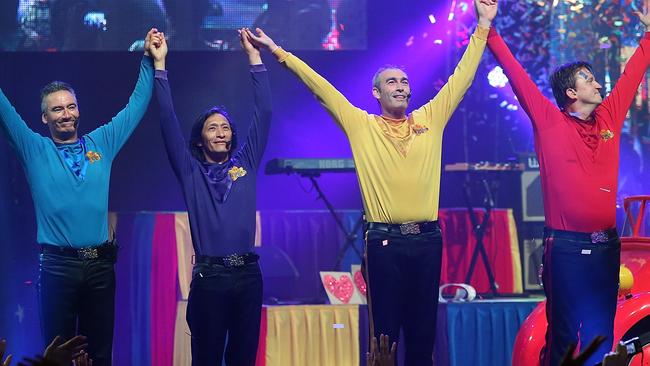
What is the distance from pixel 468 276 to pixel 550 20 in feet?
8.46

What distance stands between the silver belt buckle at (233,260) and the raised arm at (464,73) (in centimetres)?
119

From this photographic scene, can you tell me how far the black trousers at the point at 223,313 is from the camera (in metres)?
4.27

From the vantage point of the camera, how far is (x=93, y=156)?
4.46 m

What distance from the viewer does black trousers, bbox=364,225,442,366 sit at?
14.4 feet

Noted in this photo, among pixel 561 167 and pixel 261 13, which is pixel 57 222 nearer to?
pixel 561 167

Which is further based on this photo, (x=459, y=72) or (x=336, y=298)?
(x=336, y=298)

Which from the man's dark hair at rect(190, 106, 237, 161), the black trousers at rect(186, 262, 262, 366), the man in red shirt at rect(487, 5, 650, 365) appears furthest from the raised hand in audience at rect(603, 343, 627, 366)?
the man's dark hair at rect(190, 106, 237, 161)

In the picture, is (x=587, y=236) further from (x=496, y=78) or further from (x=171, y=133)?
(x=496, y=78)

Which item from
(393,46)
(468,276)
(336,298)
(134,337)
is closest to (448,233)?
(468,276)

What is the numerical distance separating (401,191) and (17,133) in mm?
1886

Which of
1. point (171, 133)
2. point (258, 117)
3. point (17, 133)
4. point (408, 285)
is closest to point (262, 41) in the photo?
point (258, 117)

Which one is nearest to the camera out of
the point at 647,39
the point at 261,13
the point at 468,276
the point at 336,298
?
the point at 647,39

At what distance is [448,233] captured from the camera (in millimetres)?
7301

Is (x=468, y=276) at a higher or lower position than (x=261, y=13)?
lower
